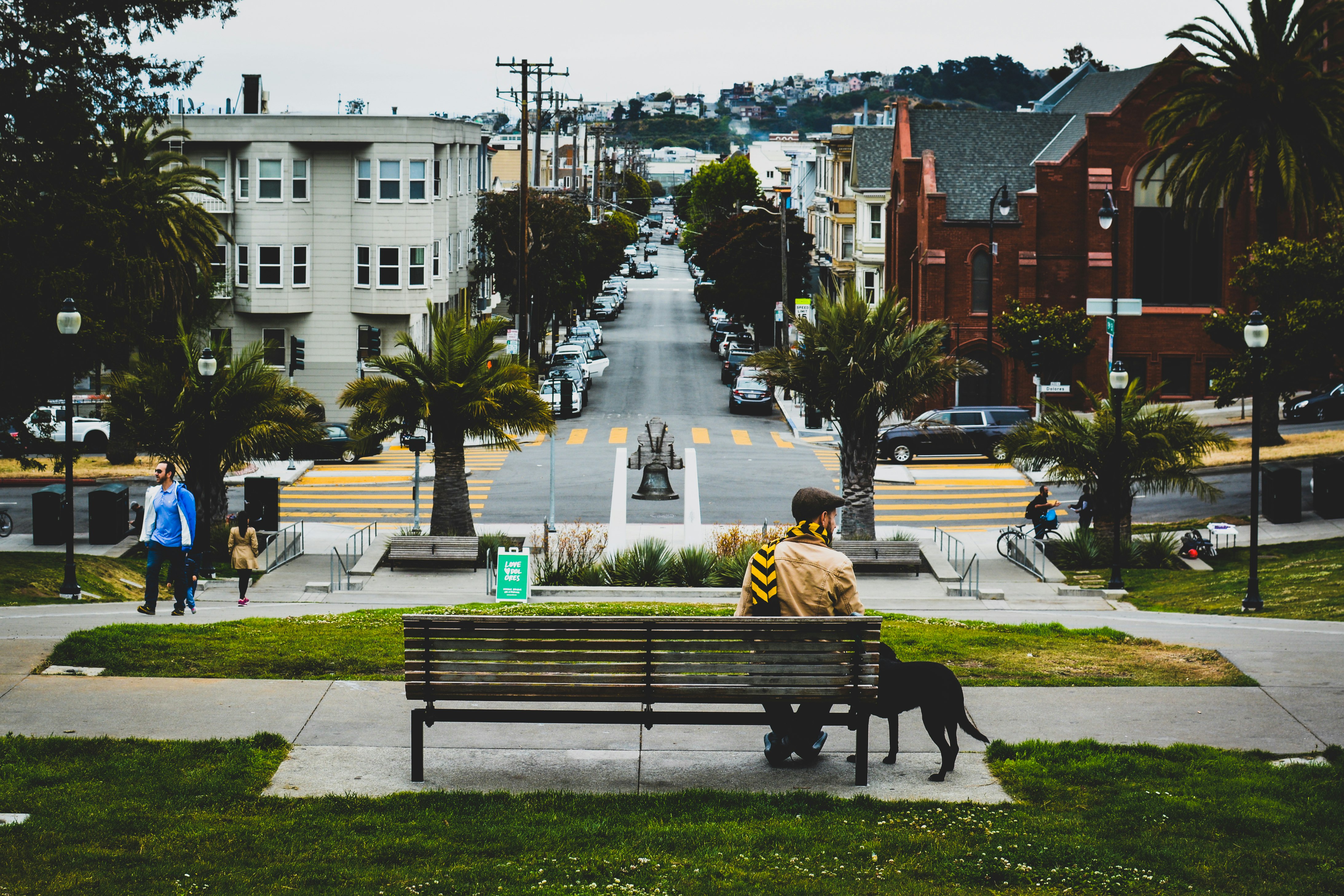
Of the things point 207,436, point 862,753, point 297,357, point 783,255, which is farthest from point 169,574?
point 783,255

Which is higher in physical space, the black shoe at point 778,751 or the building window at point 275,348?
the building window at point 275,348

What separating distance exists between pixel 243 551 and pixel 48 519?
10495 millimetres

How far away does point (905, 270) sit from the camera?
6250cm

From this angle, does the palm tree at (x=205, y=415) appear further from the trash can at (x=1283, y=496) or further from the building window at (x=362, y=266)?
the building window at (x=362, y=266)

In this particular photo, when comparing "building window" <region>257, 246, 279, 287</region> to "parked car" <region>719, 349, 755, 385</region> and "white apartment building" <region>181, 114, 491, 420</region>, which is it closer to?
"white apartment building" <region>181, 114, 491, 420</region>

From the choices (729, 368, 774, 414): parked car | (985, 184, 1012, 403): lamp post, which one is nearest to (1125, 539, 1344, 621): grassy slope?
(985, 184, 1012, 403): lamp post

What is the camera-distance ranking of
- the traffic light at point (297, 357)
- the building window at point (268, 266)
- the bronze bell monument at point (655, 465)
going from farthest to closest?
the building window at point (268, 266) → the traffic light at point (297, 357) → the bronze bell monument at point (655, 465)

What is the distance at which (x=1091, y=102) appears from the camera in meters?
64.1

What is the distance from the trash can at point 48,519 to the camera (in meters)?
29.4

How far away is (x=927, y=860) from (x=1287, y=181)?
39260 mm

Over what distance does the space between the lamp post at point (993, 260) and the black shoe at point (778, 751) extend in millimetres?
44622

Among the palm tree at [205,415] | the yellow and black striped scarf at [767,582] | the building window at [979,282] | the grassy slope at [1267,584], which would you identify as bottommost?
the grassy slope at [1267,584]

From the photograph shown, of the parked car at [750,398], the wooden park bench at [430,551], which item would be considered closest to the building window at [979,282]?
the parked car at [750,398]

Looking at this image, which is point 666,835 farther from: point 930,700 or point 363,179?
point 363,179
